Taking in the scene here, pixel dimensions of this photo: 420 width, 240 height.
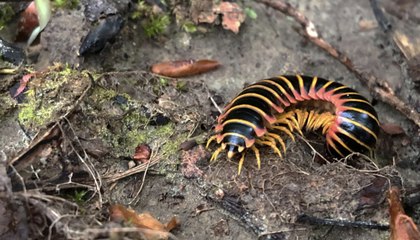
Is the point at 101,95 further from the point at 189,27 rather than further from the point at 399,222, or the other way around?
the point at 399,222

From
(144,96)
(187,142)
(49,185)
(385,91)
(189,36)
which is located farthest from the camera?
(189,36)

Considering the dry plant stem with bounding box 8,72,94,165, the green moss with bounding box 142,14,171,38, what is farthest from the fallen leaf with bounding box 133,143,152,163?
the green moss with bounding box 142,14,171,38

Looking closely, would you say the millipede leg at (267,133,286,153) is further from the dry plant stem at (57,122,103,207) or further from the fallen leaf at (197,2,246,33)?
the fallen leaf at (197,2,246,33)

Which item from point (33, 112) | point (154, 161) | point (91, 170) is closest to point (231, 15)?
point (154, 161)

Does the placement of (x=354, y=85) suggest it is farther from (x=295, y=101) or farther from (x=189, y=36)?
(x=189, y=36)

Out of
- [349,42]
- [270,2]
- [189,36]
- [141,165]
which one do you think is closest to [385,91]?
[349,42]

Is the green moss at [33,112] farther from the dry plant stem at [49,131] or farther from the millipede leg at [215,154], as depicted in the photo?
the millipede leg at [215,154]
